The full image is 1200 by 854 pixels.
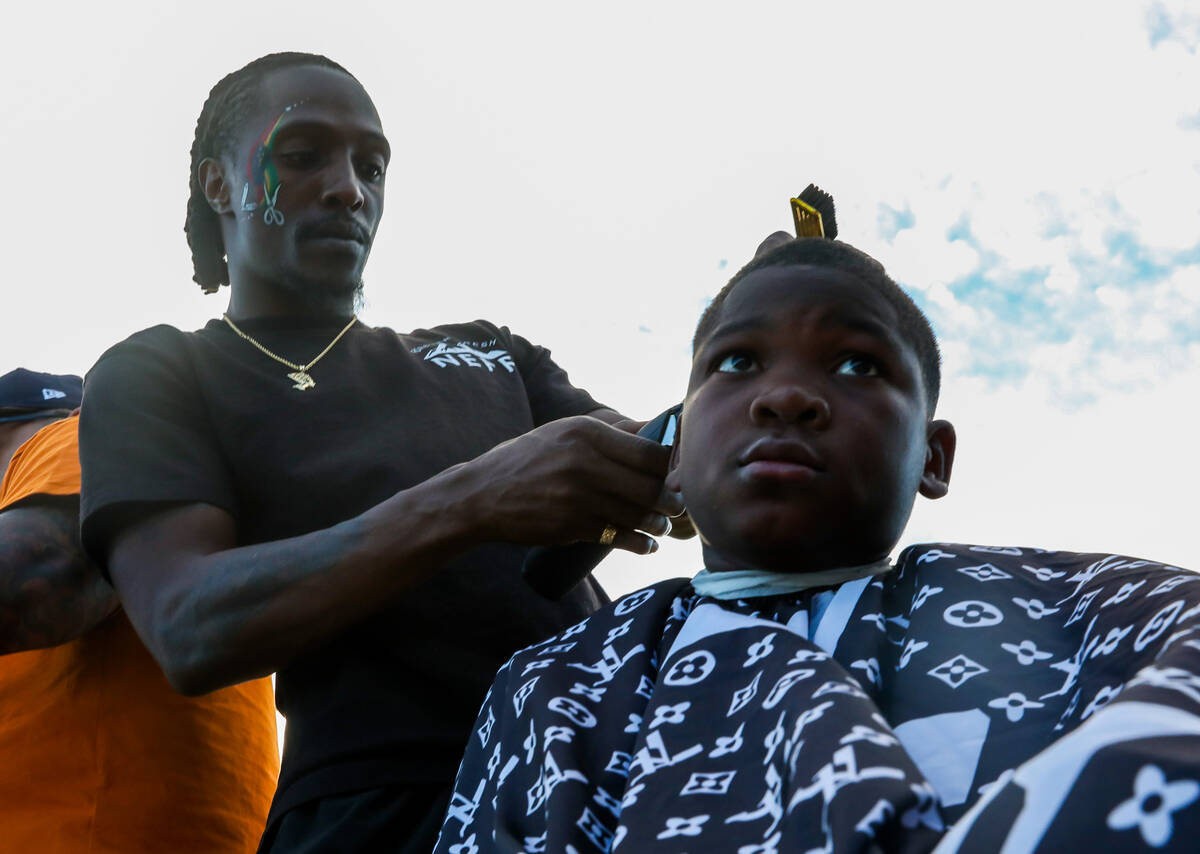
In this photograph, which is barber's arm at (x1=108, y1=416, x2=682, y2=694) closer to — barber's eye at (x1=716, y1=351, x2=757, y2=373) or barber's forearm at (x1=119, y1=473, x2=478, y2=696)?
barber's forearm at (x1=119, y1=473, x2=478, y2=696)

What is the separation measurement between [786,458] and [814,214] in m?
0.72

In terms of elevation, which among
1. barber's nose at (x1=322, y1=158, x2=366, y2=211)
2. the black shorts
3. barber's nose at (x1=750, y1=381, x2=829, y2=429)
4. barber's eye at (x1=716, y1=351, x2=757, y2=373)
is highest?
barber's nose at (x1=322, y1=158, x2=366, y2=211)

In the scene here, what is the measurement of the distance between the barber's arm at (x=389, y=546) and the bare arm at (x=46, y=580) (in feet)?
1.02

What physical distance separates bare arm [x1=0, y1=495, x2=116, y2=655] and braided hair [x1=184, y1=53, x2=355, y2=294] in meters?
0.88

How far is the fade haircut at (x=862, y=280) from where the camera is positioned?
1.91m

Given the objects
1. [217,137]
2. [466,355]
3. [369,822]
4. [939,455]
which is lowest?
[369,822]

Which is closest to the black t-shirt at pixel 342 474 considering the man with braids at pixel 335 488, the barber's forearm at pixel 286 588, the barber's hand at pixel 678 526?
the man with braids at pixel 335 488

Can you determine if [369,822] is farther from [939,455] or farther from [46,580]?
[939,455]

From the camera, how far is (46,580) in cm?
219

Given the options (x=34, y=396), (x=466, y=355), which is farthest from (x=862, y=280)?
(x=34, y=396)

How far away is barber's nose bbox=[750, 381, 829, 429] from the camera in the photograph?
1.65 m

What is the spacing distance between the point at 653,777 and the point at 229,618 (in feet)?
2.78

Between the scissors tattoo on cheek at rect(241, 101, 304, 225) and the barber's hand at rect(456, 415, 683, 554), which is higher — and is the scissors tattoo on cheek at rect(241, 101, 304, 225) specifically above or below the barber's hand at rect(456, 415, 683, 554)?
above

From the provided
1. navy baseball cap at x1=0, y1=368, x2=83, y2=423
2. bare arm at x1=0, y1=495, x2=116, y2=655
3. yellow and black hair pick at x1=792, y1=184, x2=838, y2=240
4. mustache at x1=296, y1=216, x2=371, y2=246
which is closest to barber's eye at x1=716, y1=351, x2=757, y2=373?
yellow and black hair pick at x1=792, y1=184, x2=838, y2=240
